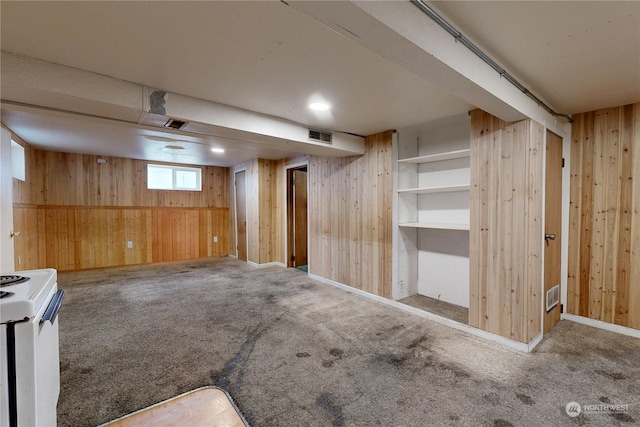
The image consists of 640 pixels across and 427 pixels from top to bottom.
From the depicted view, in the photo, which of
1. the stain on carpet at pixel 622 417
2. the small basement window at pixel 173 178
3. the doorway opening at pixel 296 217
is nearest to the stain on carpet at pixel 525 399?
the stain on carpet at pixel 622 417

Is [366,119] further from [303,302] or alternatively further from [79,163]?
[79,163]

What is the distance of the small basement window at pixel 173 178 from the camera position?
6408 mm

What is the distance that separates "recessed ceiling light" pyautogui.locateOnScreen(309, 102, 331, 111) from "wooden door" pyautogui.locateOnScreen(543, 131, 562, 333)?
2.09 m

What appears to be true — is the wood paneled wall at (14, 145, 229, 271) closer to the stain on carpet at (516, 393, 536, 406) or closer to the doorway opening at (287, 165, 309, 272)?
the doorway opening at (287, 165, 309, 272)

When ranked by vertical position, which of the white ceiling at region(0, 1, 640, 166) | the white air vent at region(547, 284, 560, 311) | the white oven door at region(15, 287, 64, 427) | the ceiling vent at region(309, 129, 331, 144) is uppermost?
the white ceiling at region(0, 1, 640, 166)

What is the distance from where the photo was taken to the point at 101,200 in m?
5.79

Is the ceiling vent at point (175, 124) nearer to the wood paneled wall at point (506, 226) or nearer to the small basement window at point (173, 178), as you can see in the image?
A: the wood paneled wall at point (506, 226)

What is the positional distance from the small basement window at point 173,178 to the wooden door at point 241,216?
947 mm

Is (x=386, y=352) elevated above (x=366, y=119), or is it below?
below

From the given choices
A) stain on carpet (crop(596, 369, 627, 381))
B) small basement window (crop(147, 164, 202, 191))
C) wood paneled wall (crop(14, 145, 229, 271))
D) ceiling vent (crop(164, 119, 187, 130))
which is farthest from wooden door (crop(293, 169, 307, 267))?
stain on carpet (crop(596, 369, 627, 381))

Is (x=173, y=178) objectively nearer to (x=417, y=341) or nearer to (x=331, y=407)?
(x=417, y=341)

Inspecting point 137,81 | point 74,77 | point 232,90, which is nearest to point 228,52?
point 232,90

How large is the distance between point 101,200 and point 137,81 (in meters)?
4.65

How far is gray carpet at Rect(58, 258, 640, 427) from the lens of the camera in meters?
1.80
